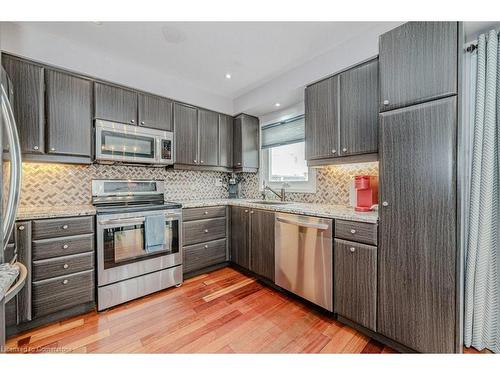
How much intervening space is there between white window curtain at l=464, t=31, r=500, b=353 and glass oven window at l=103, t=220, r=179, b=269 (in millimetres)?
2618

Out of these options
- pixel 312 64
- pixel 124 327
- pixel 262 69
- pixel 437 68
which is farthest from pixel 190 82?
pixel 124 327

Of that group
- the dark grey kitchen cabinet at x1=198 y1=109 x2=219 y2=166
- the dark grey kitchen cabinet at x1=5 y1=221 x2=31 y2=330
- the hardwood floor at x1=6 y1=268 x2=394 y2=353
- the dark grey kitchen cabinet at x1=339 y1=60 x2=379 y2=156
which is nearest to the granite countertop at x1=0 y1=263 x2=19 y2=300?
the hardwood floor at x1=6 y1=268 x2=394 y2=353

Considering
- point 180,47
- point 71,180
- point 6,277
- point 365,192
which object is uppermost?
point 180,47

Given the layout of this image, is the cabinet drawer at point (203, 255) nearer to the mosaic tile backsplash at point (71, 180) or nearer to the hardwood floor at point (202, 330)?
the hardwood floor at point (202, 330)

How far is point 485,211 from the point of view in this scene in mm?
1488

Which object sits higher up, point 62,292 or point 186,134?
point 186,134

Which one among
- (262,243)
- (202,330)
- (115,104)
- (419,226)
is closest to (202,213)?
(262,243)

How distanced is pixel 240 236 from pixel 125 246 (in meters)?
1.29

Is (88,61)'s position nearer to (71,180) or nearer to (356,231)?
(71,180)

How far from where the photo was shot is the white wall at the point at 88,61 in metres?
1.92

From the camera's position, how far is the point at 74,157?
2.17 m

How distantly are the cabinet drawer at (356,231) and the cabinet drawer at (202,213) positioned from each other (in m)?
1.57

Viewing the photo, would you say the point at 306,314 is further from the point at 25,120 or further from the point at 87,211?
the point at 25,120
